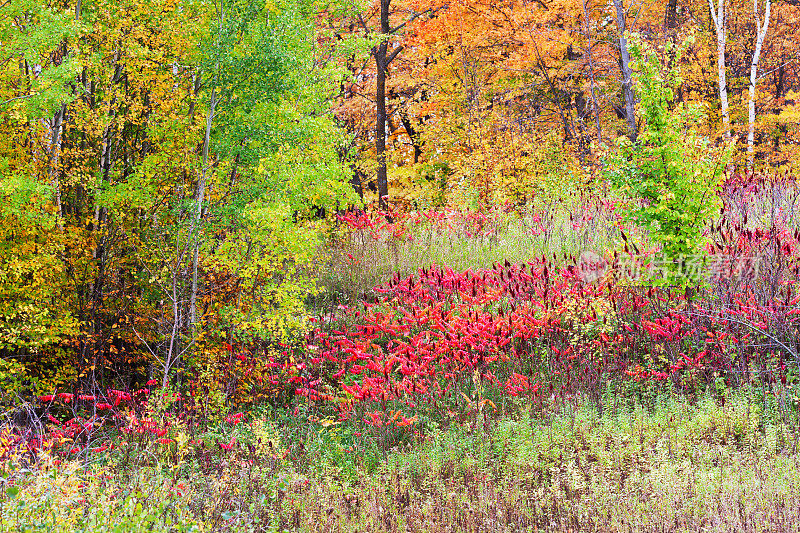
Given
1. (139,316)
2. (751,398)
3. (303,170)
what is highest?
(303,170)

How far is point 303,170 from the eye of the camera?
25.1 ft

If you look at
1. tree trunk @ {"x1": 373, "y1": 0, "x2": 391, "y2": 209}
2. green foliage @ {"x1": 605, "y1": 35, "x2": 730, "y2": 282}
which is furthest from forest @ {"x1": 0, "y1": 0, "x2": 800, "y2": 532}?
tree trunk @ {"x1": 373, "y1": 0, "x2": 391, "y2": 209}

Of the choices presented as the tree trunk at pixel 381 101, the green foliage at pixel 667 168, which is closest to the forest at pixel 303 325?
the green foliage at pixel 667 168

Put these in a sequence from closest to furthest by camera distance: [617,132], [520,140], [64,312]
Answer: [64,312]
[520,140]
[617,132]

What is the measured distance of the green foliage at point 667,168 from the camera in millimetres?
7023

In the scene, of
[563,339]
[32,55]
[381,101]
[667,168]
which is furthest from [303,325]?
[381,101]

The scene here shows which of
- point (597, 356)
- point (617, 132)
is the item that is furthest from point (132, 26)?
point (617, 132)

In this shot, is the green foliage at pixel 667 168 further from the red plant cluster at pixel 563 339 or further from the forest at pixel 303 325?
the red plant cluster at pixel 563 339

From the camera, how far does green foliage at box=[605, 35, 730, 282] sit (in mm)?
7023

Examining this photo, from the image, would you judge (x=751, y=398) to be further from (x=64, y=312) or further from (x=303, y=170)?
(x=64, y=312)

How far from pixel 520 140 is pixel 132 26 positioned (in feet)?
33.3

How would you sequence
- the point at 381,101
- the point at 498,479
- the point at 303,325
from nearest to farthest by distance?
the point at 498,479 → the point at 303,325 → the point at 381,101

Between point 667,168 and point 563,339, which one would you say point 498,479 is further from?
point 667,168

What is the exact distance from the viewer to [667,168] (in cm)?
717
